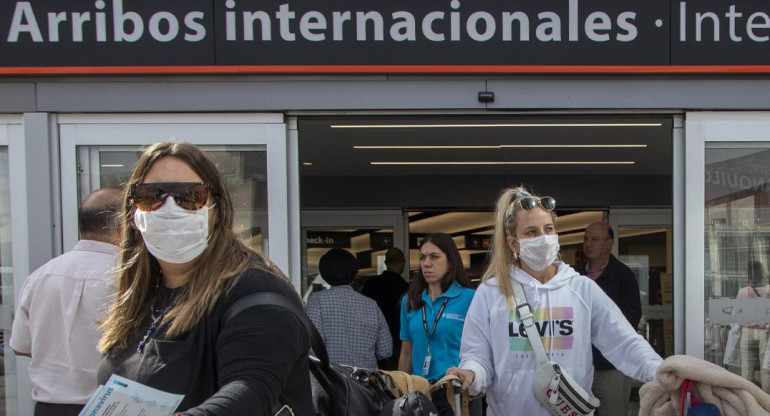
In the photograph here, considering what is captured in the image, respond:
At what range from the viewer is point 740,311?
3.97 metres

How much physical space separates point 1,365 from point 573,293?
3.42 metres

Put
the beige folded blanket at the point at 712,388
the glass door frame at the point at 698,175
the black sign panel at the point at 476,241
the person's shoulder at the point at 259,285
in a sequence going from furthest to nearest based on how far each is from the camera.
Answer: the black sign panel at the point at 476,241, the glass door frame at the point at 698,175, the beige folded blanket at the point at 712,388, the person's shoulder at the point at 259,285

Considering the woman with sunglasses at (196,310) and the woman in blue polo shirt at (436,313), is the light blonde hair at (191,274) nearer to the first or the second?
the woman with sunglasses at (196,310)

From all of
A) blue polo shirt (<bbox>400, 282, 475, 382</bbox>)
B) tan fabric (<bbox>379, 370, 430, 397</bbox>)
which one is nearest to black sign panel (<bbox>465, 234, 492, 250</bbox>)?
blue polo shirt (<bbox>400, 282, 475, 382</bbox>)

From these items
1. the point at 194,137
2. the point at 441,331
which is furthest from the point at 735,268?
the point at 194,137

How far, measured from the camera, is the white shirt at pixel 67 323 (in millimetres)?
2592

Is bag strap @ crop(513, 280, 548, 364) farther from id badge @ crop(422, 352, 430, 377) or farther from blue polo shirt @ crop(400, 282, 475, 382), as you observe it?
id badge @ crop(422, 352, 430, 377)

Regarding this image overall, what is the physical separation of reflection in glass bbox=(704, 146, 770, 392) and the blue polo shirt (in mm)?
1459

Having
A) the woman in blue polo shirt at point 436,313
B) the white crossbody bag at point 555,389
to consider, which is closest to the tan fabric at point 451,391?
the white crossbody bag at point 555,389

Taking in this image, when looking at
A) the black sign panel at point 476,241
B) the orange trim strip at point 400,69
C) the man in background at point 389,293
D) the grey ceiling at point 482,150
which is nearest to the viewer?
the orange trim strip at point 400,69

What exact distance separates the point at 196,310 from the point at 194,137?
2.53 meters

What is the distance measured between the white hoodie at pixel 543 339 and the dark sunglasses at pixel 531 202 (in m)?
0.31

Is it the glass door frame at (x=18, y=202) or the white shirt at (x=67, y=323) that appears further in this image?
the glass door frame at (x=18, y=202)

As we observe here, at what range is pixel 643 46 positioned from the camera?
3768mm
